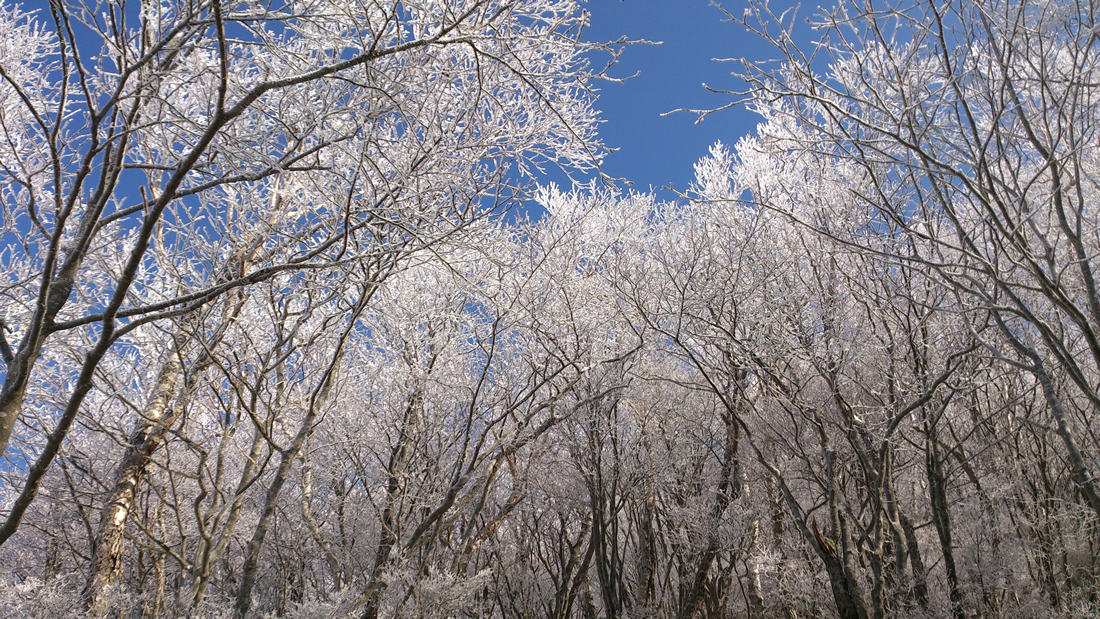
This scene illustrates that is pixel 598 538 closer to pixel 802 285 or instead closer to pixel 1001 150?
pixel 802 285

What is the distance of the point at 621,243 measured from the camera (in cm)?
1088

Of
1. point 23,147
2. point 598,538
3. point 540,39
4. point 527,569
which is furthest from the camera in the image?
point 527,569

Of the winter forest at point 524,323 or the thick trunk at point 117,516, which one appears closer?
the winter forest at point 524,323

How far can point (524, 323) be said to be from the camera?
709 centimetres

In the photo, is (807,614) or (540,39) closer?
(540,39)

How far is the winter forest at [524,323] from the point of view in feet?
7.60

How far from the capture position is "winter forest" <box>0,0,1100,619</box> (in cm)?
232

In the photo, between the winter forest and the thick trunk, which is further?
the thick trunk

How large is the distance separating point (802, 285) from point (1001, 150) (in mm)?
4683

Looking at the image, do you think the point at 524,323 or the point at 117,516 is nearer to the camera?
the point at 117,516

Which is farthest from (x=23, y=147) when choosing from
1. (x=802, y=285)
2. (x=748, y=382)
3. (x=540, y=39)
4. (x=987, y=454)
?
(x=987, y=454)

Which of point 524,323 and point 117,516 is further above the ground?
point 524,323

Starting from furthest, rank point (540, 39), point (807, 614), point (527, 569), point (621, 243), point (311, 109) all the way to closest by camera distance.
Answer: point (621, 243) → point (527, 569) → point (807, 614) → point (311, 109) → point (540, 39)

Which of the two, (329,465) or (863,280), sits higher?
(863,280)
